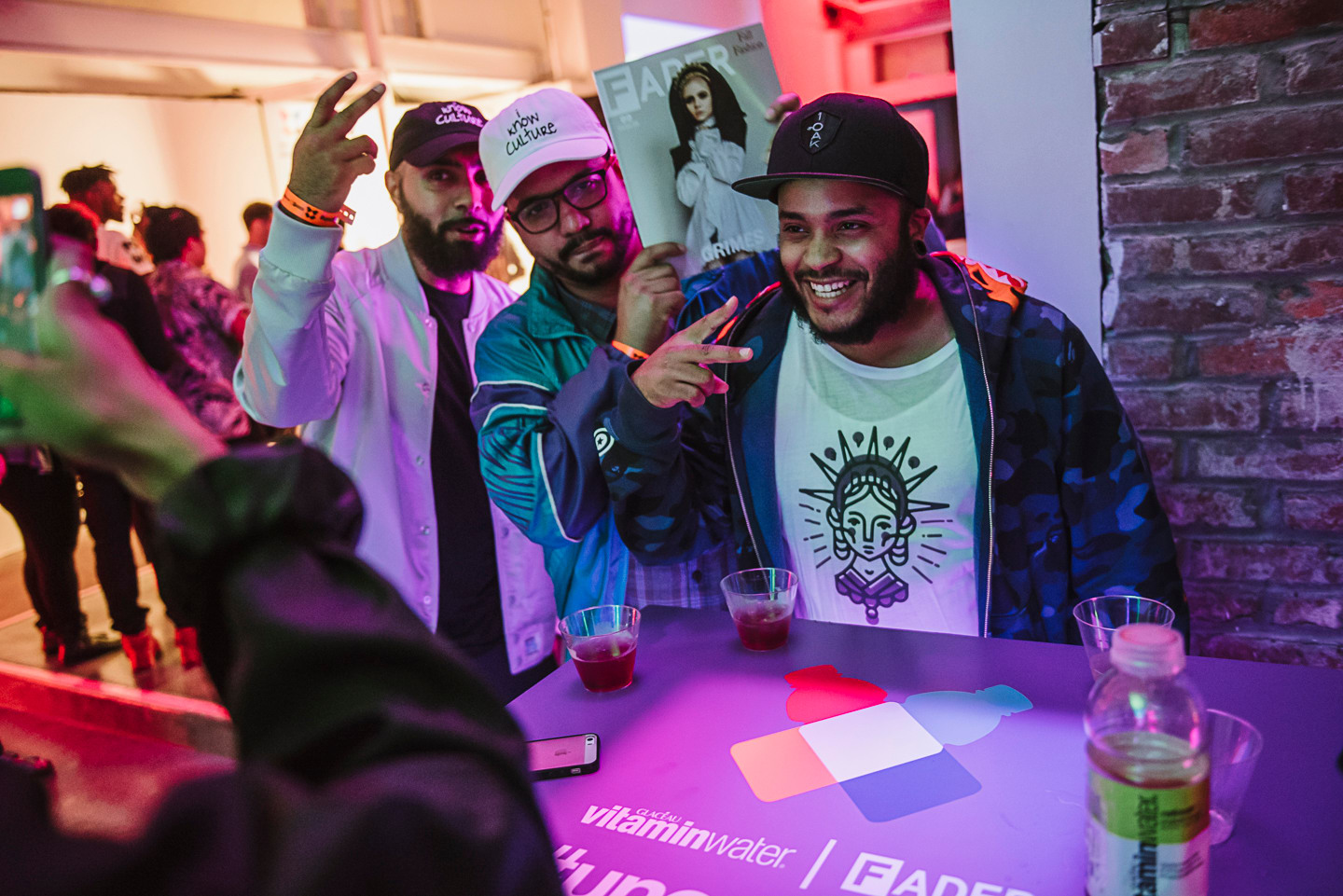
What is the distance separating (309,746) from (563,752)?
0.63m

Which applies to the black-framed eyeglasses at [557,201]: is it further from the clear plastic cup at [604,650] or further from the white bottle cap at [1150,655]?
the white bottle cap at [1150,655]

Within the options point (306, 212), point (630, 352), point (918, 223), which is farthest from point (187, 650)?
point (918, 223)

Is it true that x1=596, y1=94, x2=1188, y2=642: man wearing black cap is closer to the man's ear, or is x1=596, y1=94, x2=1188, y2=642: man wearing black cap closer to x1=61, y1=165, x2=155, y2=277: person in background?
the man's ear

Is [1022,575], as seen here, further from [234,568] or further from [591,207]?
[234,568]

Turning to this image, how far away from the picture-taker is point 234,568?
542 mm

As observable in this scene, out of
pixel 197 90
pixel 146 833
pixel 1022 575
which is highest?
pixel 197 90

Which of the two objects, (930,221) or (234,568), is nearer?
(234,568)

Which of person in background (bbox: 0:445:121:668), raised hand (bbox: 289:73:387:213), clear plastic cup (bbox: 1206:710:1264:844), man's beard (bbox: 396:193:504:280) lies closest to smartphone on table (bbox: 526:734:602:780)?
clear plastic cup (bbox: 1206:710:1264:844)

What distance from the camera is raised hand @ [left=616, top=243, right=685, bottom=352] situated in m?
1.71

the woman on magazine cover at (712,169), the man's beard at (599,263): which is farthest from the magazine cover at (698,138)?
the man's beard at (599,263)

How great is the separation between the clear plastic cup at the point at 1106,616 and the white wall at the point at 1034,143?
0.83 metres

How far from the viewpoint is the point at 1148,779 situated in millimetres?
664

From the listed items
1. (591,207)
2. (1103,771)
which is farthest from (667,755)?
(591,207)

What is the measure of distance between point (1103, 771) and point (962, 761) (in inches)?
11.6
